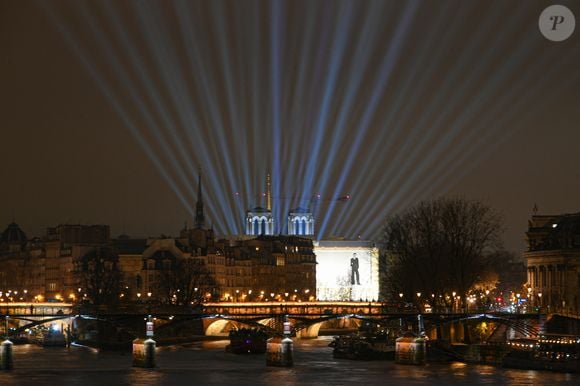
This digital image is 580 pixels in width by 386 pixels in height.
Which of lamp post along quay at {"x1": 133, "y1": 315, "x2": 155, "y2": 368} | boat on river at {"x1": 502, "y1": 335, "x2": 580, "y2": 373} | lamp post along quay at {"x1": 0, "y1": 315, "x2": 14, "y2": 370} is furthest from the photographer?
lamp post along quay at {"x1": 133, "y1": 315, "x2": 155, "y2": 368}

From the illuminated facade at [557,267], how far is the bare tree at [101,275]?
33.7 meters

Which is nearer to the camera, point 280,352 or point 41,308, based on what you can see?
point 280,352

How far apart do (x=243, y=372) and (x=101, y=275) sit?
68186mm

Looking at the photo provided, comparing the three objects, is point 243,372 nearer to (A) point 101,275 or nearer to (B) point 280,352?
(B) point 280,352

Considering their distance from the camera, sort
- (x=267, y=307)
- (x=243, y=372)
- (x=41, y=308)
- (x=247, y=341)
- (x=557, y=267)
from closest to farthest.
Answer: (x=243, y=372), (x=247, y=341), (x=267, y=307), (x=557, y=267), (x=41, y=308)

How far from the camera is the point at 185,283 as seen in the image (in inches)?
5753

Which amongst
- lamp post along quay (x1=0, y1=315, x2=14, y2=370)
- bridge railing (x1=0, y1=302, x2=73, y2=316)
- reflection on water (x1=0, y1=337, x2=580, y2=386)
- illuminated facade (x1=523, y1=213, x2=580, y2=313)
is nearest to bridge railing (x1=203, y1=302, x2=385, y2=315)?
reflection on water (x1=0, y1=337, x2=580, y2=386)

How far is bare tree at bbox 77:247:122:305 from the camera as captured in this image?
144875 millimetres

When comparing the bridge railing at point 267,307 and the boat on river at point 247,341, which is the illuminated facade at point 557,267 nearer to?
the bridge railing at point 267,307

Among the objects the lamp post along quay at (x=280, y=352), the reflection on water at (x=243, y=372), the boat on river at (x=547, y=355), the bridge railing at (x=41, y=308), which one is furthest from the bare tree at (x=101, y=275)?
the boat on river at (x=547, y=355)

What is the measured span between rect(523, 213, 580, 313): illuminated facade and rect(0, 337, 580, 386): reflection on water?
826 inches

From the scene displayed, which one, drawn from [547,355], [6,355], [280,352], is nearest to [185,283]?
[280,352]

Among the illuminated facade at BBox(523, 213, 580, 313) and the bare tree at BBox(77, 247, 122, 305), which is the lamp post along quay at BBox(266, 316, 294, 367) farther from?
the bare tree at BBox(77, 247, 122, 305)

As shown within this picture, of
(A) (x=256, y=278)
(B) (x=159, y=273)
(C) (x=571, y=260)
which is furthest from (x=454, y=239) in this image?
(A) (x=256, y=278)
